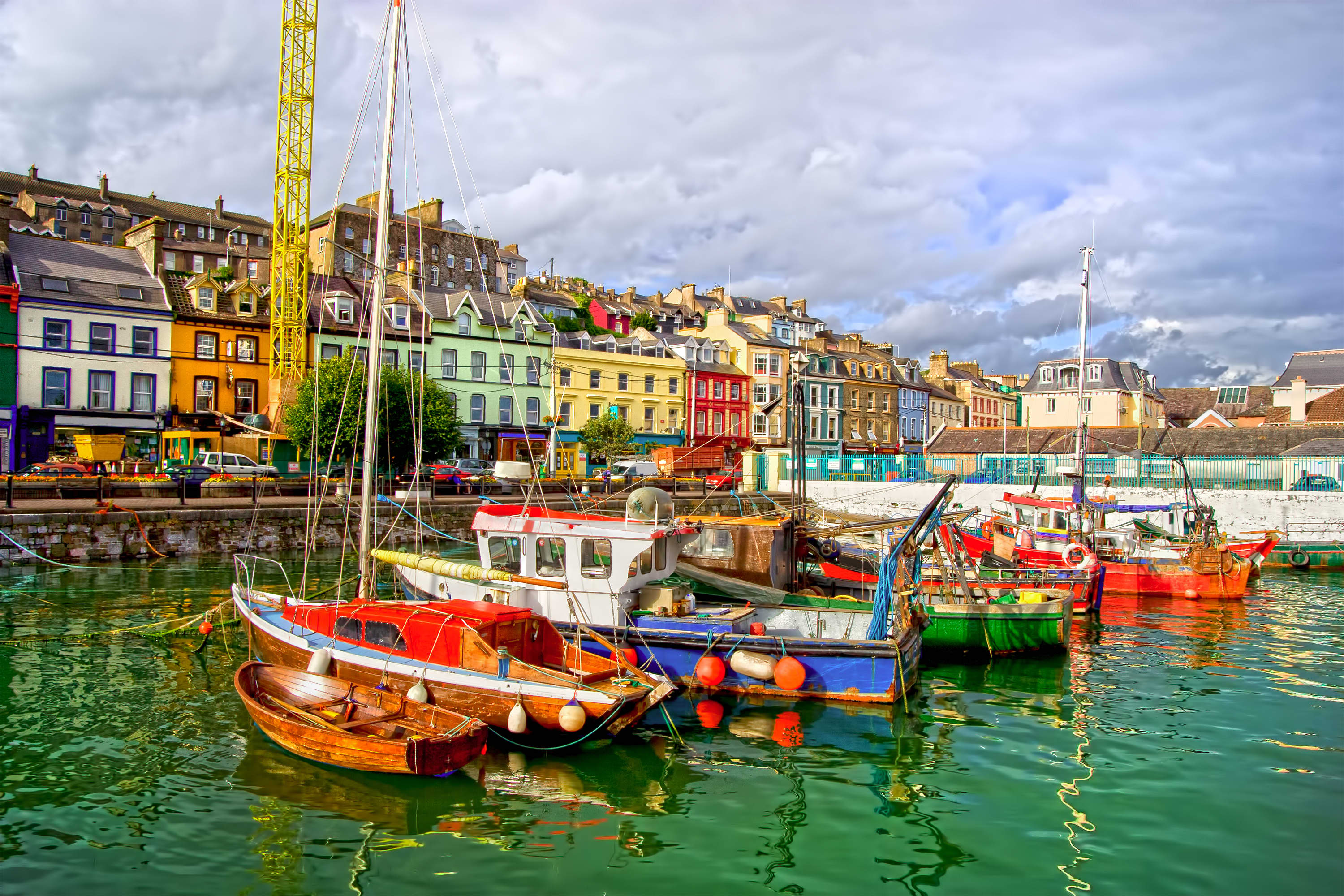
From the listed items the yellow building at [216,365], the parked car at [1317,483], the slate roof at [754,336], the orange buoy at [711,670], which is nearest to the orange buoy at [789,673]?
the orange buoy at [711,670]

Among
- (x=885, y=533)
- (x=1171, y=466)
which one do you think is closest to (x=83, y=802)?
(x=885, y=533)

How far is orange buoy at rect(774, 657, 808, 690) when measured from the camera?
13859 mm

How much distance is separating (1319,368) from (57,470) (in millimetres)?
78882

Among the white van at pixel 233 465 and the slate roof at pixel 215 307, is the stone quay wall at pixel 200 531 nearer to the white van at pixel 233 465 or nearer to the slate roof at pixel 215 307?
the white van at pixel 233 465

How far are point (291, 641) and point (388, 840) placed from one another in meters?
5.19

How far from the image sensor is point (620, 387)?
60.0 meters

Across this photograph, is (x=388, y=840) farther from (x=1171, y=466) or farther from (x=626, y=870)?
(x=1171, y=466)

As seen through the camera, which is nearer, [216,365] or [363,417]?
[363,417]

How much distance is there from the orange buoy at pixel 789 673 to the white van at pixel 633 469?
3005cm

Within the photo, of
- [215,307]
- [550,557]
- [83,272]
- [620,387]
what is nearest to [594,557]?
[550,557]

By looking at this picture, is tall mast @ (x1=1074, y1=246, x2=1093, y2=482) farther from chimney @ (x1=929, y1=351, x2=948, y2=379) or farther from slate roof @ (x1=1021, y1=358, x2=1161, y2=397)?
chimney @ (x1=929, y1=351, x2=948, y2=379)

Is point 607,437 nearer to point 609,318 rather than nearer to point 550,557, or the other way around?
point 609,318

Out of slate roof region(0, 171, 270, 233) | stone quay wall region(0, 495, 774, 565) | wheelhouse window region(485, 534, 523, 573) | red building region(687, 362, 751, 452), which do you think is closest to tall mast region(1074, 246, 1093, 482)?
stone quay wall region(0, 495, 774, 565)

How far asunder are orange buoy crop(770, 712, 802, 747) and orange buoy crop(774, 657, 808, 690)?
452 millimetres
